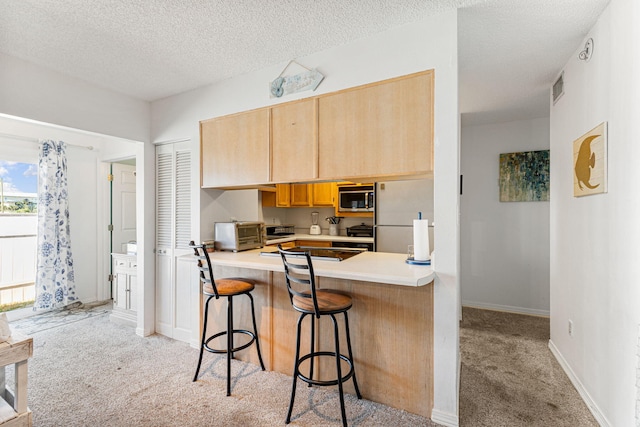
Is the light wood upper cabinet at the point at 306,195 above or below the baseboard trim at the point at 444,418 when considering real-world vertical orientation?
above

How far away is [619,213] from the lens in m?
1.69

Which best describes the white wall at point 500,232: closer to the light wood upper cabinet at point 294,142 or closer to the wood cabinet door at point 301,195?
the wood cabinet door at point 301,195

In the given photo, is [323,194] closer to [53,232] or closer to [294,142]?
[294,142]

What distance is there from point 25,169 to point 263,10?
3931 millimetres

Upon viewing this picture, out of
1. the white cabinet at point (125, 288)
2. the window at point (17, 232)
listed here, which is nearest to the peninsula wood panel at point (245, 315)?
the white cabinet at point (125, 288)

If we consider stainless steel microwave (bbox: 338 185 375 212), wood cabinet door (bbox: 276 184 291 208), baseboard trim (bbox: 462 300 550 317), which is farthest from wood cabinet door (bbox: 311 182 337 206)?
baseboard trim (bbox: 462 300 550 317)

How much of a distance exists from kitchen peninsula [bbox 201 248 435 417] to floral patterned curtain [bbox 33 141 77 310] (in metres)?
2.88

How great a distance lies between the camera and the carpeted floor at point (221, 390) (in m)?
1.92

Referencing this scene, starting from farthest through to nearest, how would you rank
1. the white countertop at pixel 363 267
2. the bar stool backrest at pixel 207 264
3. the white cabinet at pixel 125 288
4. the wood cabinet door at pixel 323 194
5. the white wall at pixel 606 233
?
the wood cabinet door at pixel 323 194 < the white cabinet at pixel 125 288 < the bar stool backrest at pixel 207 264 < the white countertop at pixel 363 267 < the white wall at pixel 606 233

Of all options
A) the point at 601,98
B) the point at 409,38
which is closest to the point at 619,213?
the point at 601,98

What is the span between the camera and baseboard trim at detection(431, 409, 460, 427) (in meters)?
1.84

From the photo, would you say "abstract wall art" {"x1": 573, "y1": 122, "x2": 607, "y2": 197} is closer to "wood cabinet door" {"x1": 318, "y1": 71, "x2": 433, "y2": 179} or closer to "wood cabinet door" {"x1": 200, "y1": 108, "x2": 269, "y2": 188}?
"wood cabinet door" {"x1": 318, "y1": 71, "x2": 433, "y2": 179}

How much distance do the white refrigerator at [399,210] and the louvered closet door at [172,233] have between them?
2347mm

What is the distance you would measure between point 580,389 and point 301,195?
3961mm
